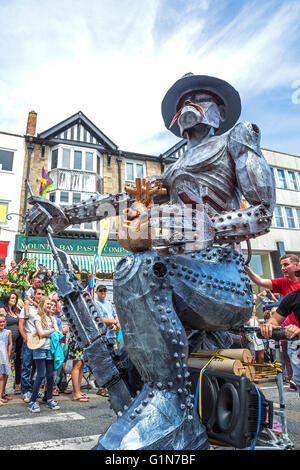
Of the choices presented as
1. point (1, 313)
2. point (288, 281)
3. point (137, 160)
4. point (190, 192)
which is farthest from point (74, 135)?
point (190, 192)

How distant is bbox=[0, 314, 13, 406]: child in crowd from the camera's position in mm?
4824

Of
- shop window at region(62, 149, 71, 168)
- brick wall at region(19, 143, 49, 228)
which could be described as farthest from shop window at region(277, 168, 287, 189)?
brick wall at region(19, 143, 49, 228)

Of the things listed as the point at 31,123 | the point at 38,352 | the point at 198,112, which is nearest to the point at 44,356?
the point at 38,352

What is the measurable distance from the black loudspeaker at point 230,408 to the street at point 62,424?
1.01m

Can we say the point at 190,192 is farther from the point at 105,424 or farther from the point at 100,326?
the point at 105,424

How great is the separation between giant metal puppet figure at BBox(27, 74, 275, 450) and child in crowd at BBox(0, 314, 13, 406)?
3.36 metres

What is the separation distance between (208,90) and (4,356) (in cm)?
453

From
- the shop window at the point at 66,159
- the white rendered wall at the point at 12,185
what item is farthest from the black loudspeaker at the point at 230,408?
the shop window at the point at 66,159

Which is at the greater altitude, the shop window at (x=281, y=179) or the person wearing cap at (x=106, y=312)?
the shop window at (x=281, y=179)

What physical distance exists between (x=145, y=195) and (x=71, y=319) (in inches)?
37.9

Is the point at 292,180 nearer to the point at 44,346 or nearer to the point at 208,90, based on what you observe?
the point at 44,346

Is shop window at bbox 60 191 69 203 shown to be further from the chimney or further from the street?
the street

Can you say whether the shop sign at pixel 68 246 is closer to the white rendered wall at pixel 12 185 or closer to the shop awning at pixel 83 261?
the shop awning at pixel 83 261

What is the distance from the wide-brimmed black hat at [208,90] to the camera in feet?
7.98
